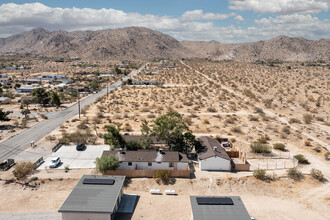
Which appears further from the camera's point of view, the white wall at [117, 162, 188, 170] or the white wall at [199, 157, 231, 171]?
the white wall at [199, 157, 231, 171]

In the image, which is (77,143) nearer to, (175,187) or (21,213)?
(21,213)

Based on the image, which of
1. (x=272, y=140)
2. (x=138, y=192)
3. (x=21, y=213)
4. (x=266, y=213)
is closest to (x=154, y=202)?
(x=138, y=192)

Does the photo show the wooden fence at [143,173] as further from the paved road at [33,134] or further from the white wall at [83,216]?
the paved road at [33,134]

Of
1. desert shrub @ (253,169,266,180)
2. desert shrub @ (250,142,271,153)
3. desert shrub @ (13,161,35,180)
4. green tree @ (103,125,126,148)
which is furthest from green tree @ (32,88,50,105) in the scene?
desert shrub @ (253,169,266,180)

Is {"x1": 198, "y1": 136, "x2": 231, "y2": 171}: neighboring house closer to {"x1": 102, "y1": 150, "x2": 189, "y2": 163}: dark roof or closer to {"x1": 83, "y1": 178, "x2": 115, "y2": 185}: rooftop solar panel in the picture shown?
{"x1": 102, "y1": 150, "x2": 189, "y2": 163}: dark roof

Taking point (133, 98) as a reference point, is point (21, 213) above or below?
below

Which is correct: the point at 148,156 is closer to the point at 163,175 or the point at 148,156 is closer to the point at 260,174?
the point at 163,175
